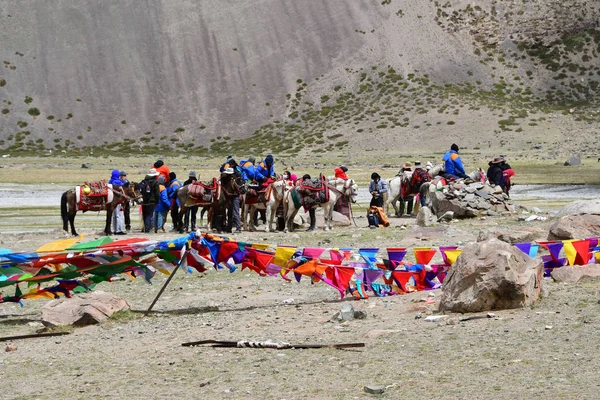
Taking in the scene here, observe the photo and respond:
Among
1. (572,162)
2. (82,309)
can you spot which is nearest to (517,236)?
(82,309)

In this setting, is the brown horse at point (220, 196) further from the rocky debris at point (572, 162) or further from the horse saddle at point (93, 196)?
the rocky debris at point (572, 162)

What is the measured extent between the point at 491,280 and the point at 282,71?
83.5 m

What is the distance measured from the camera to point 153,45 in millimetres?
93375

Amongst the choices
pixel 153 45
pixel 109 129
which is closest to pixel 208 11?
pixel 153 45

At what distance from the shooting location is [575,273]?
40.6 ft

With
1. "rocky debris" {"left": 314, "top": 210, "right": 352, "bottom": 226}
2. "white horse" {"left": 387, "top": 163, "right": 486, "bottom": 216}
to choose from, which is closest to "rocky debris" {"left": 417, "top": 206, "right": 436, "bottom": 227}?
"rocky debris" {"left": 314, "top": 210, "right": 352, "bottom": 226}

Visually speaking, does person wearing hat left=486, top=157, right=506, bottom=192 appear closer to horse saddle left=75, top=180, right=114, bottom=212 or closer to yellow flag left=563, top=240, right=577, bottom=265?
horse saddle left=75, top=180, right=114, bottom=212

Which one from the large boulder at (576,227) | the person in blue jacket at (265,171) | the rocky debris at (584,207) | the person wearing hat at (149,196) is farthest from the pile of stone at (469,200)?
the large boulder at (576,227)

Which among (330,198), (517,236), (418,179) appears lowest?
(517,236)

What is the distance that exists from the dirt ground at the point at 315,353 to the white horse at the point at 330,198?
10.9 m

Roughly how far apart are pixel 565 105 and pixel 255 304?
256 feet

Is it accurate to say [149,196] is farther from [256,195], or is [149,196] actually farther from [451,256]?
[451,256]

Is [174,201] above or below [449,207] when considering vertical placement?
above

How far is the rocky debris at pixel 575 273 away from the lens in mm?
12273
